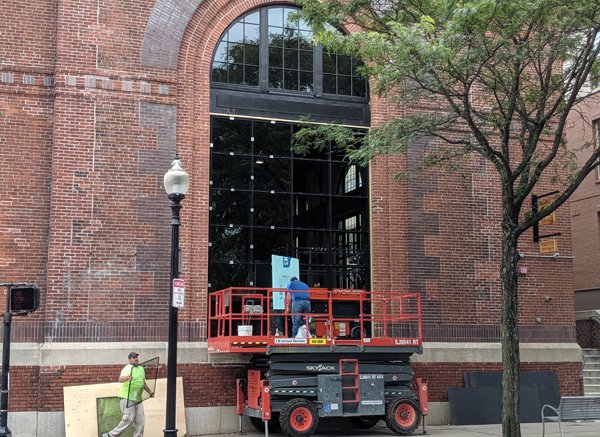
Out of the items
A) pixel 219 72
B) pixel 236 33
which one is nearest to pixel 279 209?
pixel 219 72

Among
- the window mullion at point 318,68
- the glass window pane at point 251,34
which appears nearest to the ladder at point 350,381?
the window mullion at point 318,68

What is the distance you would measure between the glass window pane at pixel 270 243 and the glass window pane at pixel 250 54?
3.81m

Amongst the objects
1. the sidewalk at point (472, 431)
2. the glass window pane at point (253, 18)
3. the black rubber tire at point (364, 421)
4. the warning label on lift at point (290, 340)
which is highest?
the glass window pane at point (253, 18)

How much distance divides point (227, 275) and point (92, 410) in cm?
387

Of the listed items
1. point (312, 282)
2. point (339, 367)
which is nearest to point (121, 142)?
point (312, 282)

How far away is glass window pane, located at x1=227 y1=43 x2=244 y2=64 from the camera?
55.7 feet

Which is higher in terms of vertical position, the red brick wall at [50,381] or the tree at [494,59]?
the tree at [494,59]

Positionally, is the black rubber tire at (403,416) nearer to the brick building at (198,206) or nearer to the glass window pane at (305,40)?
the brick building at (198,206)

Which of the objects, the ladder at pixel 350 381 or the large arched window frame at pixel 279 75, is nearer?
the ladder at pixel 350 381

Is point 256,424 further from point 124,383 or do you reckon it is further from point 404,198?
point 404,198

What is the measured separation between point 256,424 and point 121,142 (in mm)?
6397

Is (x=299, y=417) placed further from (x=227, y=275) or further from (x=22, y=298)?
(x=22, y=298)

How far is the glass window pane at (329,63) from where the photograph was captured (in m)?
17.6

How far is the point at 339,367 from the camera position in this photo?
14438 millimetres
